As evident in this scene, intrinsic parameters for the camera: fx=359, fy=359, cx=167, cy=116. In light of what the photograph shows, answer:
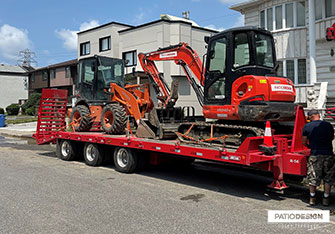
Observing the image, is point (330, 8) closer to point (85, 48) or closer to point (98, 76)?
point (98, 76)

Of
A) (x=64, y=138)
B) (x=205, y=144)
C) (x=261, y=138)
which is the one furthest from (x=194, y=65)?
(x=64, y=138)

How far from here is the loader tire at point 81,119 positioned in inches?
484

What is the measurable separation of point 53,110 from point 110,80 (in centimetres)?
261

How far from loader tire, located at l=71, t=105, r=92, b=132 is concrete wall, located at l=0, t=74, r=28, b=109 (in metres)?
53.5

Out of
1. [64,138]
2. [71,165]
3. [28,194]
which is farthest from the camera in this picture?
[64,138]

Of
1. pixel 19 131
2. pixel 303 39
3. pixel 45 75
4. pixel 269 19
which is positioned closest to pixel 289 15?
pixel 269 19

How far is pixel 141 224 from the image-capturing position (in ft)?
18.4

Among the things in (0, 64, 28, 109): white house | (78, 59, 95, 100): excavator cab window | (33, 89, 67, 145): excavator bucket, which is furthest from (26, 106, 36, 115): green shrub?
(78, 59, 95, 100): excavator cab window

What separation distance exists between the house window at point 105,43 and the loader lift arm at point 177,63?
22.8m

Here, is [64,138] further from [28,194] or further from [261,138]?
[261,138]

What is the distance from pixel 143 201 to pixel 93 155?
15.3ft

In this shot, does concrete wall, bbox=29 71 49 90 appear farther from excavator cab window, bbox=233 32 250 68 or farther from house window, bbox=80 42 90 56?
excavator cab window, bbox=233 32 250 68

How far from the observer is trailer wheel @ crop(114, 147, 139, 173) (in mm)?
9727

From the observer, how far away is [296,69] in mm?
18109
